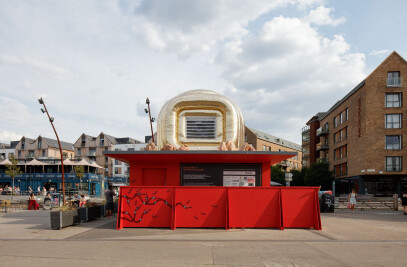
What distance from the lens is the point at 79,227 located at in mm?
12758

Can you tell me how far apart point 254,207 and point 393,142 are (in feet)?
118

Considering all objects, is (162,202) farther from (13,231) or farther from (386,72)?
(386,72)

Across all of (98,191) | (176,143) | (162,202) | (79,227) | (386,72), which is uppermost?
(386,72)

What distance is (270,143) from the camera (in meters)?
84.2

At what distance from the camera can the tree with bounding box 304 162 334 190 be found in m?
53.4

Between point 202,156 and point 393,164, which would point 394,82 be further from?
point 202,156

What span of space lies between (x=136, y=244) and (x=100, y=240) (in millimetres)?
1242

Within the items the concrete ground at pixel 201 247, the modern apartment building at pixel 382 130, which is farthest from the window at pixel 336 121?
the concrete ground at pixel 201 247

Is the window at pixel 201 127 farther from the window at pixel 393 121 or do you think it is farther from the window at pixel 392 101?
the window at pixel 392 101

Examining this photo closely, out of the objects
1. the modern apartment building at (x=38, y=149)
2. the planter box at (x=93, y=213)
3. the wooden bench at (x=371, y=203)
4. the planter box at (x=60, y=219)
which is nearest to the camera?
the planter box at (x=60, y=219)

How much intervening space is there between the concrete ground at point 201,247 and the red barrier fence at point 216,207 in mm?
502

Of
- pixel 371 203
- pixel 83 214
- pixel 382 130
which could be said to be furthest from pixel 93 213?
pixel 382 130

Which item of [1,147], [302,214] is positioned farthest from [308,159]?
[1,147]

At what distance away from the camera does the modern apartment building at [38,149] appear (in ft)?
284
